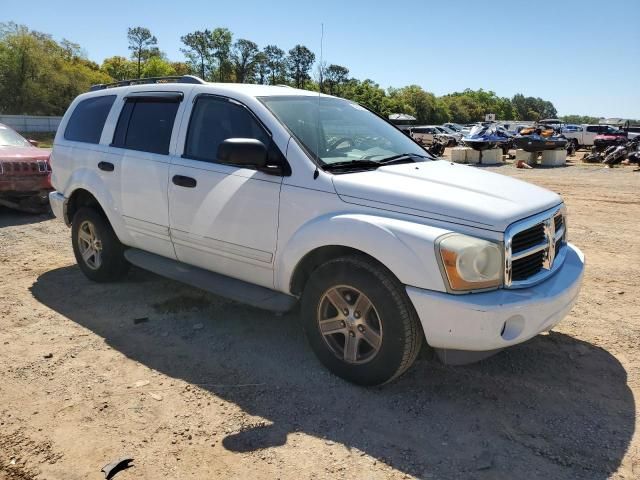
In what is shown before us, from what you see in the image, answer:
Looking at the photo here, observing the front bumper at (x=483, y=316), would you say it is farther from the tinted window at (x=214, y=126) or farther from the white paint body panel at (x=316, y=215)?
the tinted window at (x=214, y=126)

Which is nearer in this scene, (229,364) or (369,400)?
(369,400)

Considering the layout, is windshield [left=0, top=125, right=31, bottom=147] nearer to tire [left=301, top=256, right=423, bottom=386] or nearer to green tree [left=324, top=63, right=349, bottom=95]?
green tree [left=324, top=63, right=349, bottom=95]

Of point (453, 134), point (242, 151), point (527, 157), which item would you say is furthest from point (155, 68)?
point (242, 151)

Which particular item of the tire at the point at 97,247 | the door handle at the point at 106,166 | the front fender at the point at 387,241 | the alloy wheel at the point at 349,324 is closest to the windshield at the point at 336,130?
→ the front fender at the point at 387,241

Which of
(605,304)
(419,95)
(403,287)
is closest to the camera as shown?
(403,287)

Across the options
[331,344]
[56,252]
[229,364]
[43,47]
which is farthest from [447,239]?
[43,47]

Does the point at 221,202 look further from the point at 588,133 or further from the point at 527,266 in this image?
the point at 588,133

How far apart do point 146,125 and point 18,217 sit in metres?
5.62

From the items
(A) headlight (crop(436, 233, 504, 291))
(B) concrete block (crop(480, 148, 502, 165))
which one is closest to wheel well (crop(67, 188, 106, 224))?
(A) headlight (crop(436, 233, 504, 291))

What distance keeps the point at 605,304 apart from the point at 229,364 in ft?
11.6

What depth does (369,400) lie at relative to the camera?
10.8ft

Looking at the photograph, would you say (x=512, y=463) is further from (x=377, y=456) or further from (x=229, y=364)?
(x=229, y=364)

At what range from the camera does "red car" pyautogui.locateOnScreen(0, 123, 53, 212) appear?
27.5 feet

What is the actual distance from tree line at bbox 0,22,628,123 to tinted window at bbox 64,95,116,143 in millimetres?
2226
